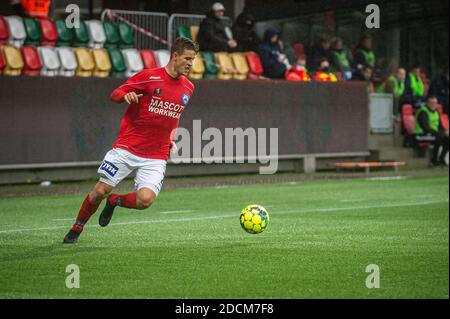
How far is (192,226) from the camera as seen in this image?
13.7m

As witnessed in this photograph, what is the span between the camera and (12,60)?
21.4m

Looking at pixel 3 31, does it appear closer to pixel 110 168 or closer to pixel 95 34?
pixel 95 34

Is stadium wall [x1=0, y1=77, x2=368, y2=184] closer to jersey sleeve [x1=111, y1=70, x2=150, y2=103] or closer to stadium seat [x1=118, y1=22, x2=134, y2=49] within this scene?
stadium seat [x1=118, y1=22, x2=134, y2=49]

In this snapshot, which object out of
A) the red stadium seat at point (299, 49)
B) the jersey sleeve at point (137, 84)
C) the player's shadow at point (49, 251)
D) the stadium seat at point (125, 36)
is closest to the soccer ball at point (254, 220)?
the player's shadow at point (49, 251)

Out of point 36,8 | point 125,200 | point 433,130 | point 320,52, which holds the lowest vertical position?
point 433,130

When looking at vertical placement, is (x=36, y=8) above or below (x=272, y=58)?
above

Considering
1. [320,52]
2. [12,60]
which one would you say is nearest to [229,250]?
[12,60]

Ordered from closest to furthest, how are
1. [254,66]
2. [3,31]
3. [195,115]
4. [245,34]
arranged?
[3,31] → [195,115] → [254,66] → [245,34]

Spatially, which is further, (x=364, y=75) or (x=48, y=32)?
(x=364, y=75)

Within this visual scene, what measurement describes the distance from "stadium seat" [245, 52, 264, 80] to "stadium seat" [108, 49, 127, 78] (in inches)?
150

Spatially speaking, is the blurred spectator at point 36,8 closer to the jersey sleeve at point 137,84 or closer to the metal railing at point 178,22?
the metal railing at point 178,22

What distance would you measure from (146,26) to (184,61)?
1417 centimetres

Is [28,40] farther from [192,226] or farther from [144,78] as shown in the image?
[144,78]

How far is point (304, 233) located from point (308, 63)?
16.1 meters
